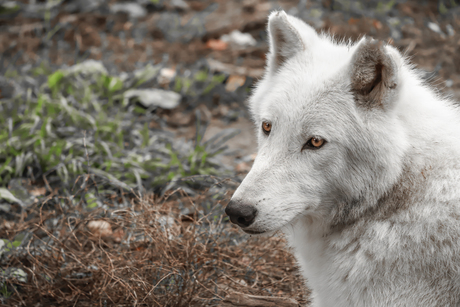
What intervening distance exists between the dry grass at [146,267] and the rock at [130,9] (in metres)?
6.96

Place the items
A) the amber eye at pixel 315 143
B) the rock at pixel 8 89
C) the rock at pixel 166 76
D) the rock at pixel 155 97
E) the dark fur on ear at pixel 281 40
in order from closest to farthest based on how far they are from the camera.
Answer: the amber eye at pixel 315 143, the dark fur on ear at pixel 281 40, the rock at pixel 8 89, the rock at pixel 155 97, the rock at pixel 166 76

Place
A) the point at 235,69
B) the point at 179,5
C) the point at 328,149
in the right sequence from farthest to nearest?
the point at 179,5, the point at 235,69, the point at 328,149

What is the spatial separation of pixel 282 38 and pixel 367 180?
121 centimetres

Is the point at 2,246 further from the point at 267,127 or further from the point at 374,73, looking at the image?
the point at 374,73

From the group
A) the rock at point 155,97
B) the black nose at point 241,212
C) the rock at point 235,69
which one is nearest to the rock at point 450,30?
the rock at point 235,69

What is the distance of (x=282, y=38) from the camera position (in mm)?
3029

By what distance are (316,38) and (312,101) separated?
70 cm

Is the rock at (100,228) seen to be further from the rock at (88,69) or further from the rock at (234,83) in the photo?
the rock at (234,83)

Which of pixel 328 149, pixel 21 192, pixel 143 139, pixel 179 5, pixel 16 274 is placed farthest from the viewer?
pixel 179 5

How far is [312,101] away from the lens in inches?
102

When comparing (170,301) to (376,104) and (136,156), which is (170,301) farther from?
(136,156)

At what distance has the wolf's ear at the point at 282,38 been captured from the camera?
9.51ft

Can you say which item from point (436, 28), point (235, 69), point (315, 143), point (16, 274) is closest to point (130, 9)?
point (235, 69)

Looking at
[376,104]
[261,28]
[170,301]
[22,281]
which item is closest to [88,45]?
[261,28]
